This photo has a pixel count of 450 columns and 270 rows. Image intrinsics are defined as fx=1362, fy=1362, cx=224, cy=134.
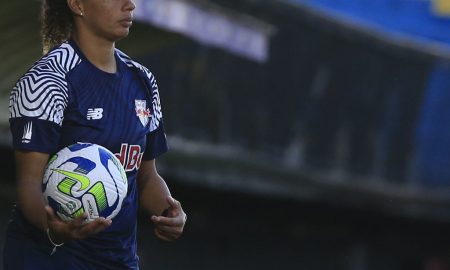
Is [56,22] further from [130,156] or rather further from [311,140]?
[311,140]

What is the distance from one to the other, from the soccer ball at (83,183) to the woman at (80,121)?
0.05 meters

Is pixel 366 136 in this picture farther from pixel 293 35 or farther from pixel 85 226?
pixel 85 226

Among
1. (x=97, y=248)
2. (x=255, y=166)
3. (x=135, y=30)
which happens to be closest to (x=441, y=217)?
(x=255, y=166)

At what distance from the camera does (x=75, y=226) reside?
16.3ft

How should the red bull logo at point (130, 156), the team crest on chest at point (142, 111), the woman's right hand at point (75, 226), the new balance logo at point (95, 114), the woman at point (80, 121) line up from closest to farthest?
the woman's right hand at point (75, 226), the woman at point (80, 121), the new balance logo at point (95, 114), the red bull logo at point (130, 156), the team crest on chest at point (142, 111)

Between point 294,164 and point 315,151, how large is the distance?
48cm

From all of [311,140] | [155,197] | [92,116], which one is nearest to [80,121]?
[92,116]

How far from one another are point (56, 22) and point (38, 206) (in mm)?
916

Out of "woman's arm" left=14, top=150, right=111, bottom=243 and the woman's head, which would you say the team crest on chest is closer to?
the woman's head

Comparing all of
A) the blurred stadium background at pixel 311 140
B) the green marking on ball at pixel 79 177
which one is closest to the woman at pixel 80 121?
the green marking on ball at pixel 79 177

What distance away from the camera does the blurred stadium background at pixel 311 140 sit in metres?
16.9

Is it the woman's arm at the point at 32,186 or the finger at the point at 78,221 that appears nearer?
the finger at the point at 78,221

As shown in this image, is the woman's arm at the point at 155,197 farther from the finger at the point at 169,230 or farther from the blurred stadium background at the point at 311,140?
the blurred stadium background at the point at 311,140

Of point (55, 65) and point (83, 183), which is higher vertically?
point (55, 65)
